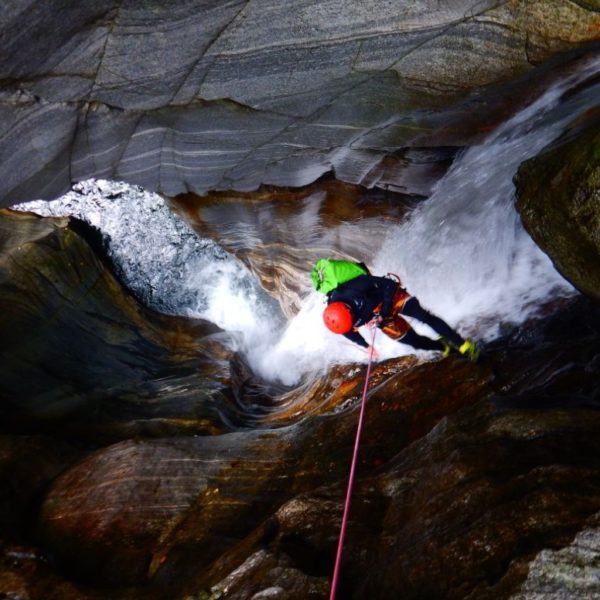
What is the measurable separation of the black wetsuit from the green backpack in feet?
0.20

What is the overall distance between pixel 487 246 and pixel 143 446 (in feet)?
17.2

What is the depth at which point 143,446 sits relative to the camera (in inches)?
216

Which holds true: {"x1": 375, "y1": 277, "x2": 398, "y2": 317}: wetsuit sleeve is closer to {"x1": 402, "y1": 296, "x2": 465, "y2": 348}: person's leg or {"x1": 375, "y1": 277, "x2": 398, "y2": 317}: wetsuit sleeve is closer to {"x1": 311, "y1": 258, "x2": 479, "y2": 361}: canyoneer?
{"x1": 311, "y1": 258, "x2": 479, "y2": 361}: canyoneer

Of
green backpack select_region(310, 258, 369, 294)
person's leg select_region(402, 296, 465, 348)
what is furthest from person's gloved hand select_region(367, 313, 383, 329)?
green backpack select_region(310, 258, 369, 294)

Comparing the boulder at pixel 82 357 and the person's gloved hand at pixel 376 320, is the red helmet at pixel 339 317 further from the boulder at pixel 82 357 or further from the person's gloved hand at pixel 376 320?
the boulder at pixel 82 357

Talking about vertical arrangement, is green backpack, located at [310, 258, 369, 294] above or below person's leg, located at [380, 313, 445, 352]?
above

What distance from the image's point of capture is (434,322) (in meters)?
5.64

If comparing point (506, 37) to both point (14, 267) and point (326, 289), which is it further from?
point (14, 267)

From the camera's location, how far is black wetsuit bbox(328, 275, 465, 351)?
5434mm

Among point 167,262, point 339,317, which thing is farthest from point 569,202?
point 167,262

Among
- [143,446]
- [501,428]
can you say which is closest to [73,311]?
[143,446]

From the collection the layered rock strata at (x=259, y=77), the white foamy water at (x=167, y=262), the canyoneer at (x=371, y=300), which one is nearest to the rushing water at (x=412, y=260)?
the white foamy water at (x=167, y=262)

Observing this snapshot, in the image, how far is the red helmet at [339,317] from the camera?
199 inches

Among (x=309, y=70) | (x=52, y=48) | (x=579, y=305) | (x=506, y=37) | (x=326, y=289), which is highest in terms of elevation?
(x=52, y=48)
